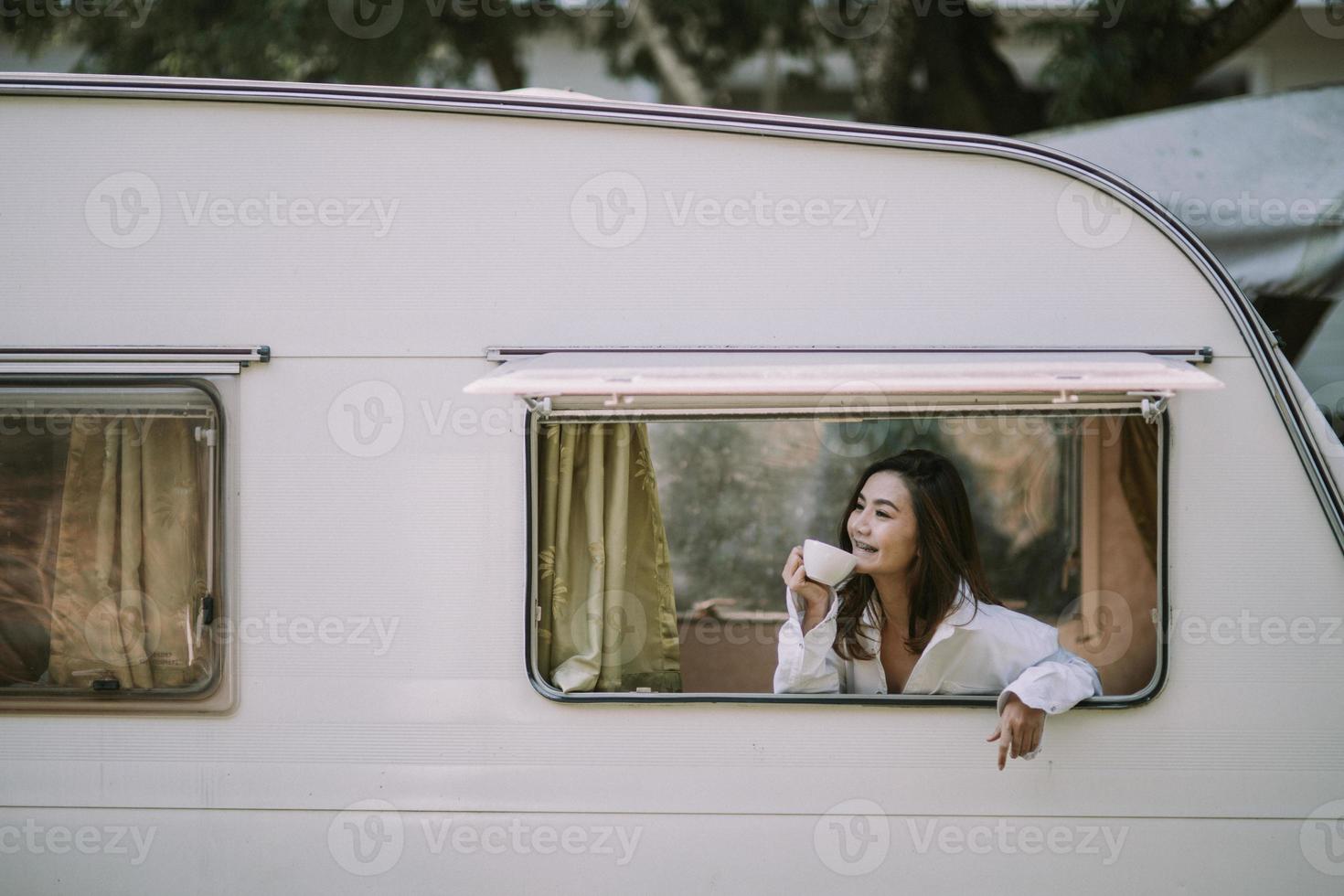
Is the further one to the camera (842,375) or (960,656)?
(960,656)

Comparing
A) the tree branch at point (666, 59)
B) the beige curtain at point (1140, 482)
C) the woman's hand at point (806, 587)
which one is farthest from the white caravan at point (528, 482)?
the tree branch at point (666, 59)

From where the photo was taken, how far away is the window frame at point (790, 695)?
291cm

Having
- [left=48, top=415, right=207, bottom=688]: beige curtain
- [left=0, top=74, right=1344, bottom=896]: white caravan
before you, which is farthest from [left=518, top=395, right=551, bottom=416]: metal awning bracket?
[left=48, top=415, right=207, bottom=688]: beige curtain

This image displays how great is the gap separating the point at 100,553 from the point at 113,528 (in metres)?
0.08

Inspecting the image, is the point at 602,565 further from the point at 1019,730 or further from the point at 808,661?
the point at 1019,730

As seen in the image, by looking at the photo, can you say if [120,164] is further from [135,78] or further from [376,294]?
[376,294]

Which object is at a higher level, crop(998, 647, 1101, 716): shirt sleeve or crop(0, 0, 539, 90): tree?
crop(0, 0, 539, 90): tree

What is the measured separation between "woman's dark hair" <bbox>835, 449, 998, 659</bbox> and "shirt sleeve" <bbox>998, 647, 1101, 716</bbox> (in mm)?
342

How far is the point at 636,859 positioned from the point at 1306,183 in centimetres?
378

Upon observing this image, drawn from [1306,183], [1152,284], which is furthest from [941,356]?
[1306,183]

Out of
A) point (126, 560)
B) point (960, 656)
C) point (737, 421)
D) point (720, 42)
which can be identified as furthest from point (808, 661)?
point (720, 42)

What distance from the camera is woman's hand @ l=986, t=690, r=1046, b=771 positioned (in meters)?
2.83

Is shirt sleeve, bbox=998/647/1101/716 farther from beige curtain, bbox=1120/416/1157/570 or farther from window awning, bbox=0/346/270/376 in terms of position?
window awning, bbox=0/346/270/376

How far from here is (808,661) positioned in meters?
3.02
